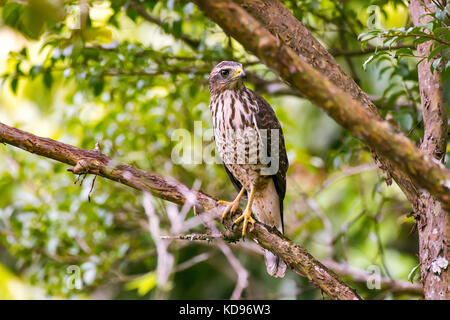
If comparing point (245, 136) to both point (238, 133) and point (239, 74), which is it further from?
point (239, 74)

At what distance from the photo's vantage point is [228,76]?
12.1ft

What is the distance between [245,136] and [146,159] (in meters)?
1.47

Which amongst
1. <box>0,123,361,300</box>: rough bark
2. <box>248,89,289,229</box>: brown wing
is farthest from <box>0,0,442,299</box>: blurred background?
<box>0,123,361,300</box>: rough bark

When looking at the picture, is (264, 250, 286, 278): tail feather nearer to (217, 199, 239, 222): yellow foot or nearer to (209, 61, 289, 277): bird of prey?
(209, 61, 289, 277): bird of prey

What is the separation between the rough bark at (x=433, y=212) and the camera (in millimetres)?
2594

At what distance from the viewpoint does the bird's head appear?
3.64m

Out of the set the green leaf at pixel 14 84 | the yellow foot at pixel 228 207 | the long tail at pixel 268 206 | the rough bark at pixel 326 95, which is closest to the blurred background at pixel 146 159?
the green leaf at pixel 14 84

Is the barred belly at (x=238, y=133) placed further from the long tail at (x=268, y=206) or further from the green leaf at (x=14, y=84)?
the green leaf at (x=14, y=84)

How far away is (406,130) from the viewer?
3.49 meters

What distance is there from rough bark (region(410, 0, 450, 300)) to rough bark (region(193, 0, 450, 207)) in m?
0.59
